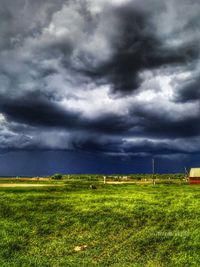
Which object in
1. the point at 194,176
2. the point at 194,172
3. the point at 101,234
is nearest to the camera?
the point at 101,234

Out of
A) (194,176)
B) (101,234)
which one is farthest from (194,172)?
(101,234)

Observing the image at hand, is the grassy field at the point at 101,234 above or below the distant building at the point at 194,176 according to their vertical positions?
below

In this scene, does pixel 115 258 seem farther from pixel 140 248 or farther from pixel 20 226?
pixel 20 226

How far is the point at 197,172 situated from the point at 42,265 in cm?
8088

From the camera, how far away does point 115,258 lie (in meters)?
18.4

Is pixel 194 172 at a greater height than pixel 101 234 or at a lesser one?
greater

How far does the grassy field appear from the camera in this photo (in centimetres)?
1838

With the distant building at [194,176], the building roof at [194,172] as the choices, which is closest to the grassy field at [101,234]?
the distant building at [194,176]

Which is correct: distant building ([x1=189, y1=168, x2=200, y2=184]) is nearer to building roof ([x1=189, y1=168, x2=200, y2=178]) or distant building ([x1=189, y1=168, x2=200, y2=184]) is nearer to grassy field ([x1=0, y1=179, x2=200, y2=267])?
building roof ([x1=189, y1=168, x2=200, y2=178])

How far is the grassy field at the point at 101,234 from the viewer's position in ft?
60.3

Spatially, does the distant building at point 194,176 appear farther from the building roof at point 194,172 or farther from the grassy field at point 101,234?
the grassy field at point 101,234

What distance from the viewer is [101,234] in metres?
21.9

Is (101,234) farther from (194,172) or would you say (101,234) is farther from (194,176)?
(194,172)

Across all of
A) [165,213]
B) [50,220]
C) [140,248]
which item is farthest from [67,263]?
[165,213]
